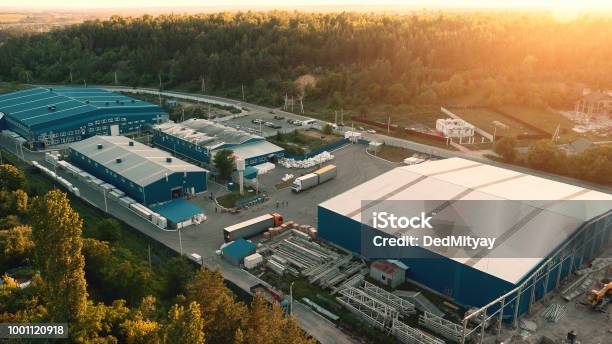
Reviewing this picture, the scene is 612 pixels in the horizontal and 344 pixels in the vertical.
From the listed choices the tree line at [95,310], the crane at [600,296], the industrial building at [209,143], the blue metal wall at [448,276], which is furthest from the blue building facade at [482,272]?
the industrial building at [209,143]

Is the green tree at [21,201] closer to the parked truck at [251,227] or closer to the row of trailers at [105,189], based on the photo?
the row of trailers at [105,189]

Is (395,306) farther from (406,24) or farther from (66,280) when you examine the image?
(406,24)

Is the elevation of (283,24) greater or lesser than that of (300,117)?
greater

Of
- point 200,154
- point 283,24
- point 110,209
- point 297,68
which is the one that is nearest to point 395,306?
point 110,209

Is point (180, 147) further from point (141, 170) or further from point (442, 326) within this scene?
point (442, 326)

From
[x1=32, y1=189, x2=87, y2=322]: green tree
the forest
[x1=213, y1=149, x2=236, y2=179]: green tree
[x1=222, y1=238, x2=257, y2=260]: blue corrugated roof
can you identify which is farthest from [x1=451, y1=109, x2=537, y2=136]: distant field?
[x1=32, y1=189, x2=87, y2=322]: green tree

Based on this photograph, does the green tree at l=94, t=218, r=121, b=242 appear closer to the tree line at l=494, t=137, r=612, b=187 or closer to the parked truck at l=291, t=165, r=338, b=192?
the parked truck at l=291, t=165, r=338, b=192

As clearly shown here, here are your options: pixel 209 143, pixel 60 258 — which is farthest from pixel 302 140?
pixel 60 258

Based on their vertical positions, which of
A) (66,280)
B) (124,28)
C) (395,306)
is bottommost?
(395,306)
